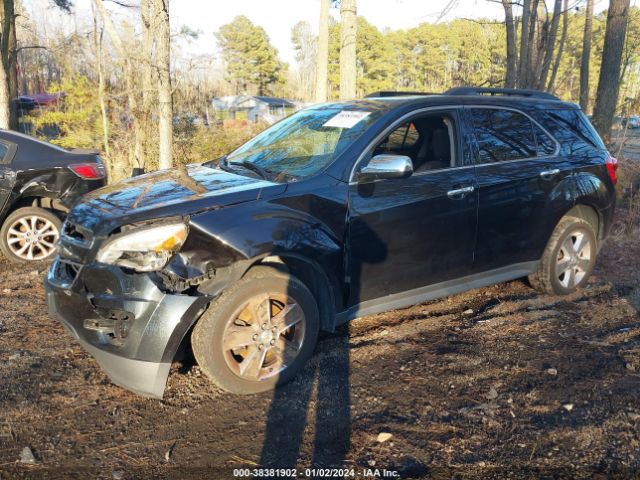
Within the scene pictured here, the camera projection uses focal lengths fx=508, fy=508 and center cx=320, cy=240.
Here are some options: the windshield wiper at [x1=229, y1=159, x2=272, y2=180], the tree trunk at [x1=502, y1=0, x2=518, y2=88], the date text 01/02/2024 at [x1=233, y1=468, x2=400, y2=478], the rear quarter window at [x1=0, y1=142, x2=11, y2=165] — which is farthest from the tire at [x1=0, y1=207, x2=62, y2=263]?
the tree trunk at [x1=502, y1=0, x2=518, y2=88]

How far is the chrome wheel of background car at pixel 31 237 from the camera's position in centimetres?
596

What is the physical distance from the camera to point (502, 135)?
14.3 feet

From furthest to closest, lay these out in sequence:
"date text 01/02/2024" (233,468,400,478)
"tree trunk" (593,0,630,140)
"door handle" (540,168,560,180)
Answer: "tree trunk" (593,0,630,140), "door handle" (540,168,560,180), "date text 01/02/2024" (233,468,400,478)

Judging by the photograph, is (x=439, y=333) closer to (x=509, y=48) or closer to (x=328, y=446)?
(x=328, y=446)

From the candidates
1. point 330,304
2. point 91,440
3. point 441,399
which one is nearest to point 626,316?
point 441,399

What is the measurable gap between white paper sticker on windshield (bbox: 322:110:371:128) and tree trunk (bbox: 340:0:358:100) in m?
6.38

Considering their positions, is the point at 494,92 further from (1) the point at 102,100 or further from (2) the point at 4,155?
(1) the point at 102,100

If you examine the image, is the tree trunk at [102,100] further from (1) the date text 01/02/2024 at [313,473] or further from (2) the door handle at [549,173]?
(1) the date text 01/02/2024 at [313,473]

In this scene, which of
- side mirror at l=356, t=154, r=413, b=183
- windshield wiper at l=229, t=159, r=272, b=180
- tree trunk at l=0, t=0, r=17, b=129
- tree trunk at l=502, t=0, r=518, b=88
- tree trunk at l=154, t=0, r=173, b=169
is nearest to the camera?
side mirror at l=356, t=154, r=413, b=183

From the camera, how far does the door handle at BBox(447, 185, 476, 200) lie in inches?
154

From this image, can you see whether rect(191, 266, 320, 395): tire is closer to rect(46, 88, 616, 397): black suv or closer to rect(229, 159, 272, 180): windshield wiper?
rect(46, 88, 616, 397): black suv

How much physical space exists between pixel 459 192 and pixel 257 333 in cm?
192

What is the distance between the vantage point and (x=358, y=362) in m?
3.67

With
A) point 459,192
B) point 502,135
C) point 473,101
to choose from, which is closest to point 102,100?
point 473,101
